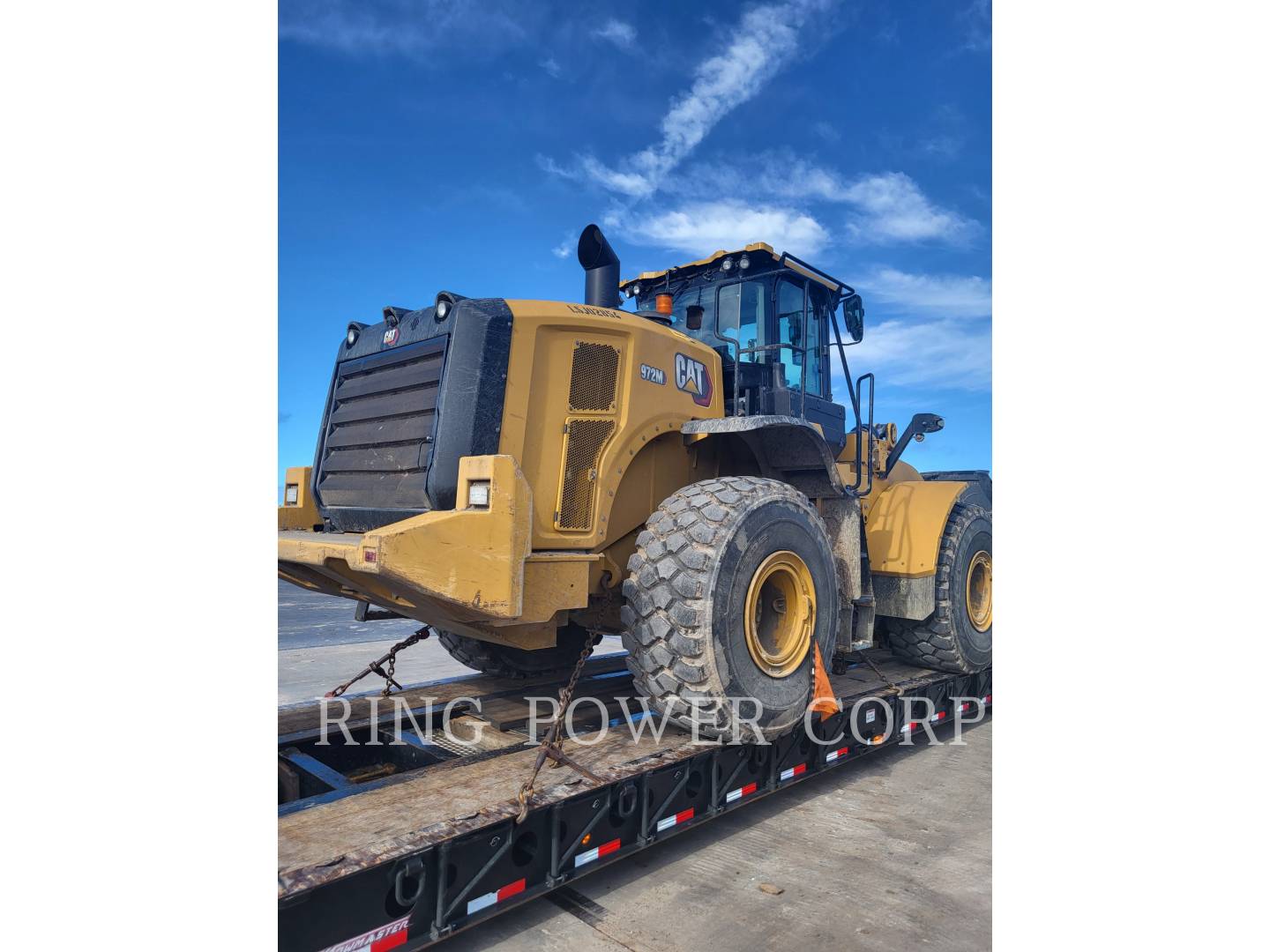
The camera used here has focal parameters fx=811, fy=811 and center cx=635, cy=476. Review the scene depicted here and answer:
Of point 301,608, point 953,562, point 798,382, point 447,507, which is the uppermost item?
point 798,382

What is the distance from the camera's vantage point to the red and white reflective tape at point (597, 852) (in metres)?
3.58

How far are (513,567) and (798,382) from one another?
3.40 metres

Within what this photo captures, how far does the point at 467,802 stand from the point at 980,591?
526cm

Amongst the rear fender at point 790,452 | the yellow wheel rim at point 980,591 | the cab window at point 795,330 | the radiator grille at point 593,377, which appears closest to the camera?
the radiator grille at point 593,377

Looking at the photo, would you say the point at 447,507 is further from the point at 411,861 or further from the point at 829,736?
the point at 829,736

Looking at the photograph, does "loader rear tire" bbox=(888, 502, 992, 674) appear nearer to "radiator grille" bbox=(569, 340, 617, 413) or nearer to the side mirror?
the side mirror

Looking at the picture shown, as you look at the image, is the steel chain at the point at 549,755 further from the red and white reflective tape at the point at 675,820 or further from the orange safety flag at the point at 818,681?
the orange safety flag at the point at 818,681

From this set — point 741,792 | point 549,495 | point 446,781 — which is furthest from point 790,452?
point 446,781

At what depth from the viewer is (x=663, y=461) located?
503 centimetres

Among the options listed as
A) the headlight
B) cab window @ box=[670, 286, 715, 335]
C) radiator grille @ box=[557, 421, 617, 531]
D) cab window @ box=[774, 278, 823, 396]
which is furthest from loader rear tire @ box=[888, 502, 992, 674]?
the headlight

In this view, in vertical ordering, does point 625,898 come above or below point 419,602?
below

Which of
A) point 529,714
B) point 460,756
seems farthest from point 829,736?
point 460,756

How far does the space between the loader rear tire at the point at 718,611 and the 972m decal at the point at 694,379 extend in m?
0.81

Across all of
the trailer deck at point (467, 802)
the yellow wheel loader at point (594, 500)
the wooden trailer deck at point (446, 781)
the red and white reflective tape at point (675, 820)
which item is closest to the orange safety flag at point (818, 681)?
the yellow wheel loader at point (594, 500)
